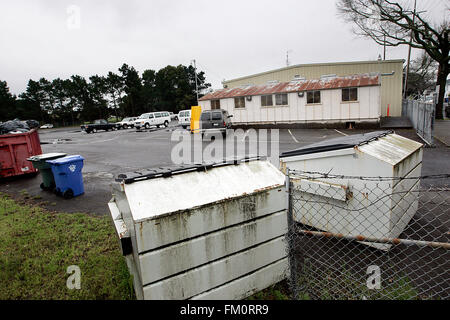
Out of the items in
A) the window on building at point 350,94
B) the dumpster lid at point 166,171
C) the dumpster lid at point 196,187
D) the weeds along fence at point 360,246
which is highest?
the window on building at point 350,94

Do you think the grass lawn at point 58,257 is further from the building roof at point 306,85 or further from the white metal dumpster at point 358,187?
the building roof at point 306,85

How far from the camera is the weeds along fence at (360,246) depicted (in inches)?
114

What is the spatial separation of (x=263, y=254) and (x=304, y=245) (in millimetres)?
1532

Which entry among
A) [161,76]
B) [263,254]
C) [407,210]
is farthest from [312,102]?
[161,76]

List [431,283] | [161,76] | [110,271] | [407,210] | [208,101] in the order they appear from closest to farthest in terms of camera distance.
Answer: [431,283], [110,271], [407,210], [208,101], [161,76]

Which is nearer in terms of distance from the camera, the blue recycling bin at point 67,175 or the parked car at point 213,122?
the blue recycling bin at point 67,175

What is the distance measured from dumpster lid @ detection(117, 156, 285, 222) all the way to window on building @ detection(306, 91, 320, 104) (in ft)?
60.7

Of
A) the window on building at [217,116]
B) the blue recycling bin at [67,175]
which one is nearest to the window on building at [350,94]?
the window on building at [217,116]

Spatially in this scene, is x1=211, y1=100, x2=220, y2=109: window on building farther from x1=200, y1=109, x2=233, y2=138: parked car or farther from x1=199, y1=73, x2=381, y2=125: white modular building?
x1=200, y1=109, x2=233, y2=138: parked car

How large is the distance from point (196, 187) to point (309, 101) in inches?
765

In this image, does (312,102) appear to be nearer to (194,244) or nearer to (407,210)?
(407,210)

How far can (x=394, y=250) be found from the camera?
12.3ft

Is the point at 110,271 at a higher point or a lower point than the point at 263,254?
lower
